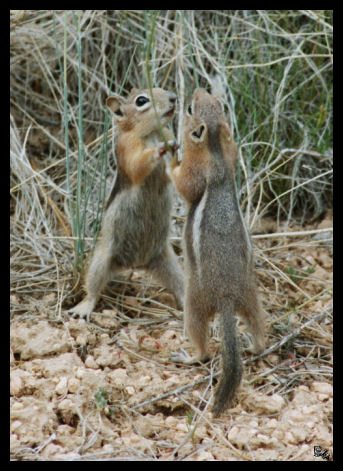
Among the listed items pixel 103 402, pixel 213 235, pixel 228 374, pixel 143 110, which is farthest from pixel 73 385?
pixel 143 110

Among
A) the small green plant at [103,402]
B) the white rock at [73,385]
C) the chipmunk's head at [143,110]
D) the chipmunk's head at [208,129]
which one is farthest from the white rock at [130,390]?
the chipmunk's head at [143,110]

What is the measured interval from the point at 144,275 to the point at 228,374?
6.36 ft

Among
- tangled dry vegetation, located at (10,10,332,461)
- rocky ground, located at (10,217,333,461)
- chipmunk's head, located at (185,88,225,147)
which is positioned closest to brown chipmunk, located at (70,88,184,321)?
tangled dry vegetation, located at (10,10,332,461)

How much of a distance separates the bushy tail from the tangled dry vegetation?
123mm

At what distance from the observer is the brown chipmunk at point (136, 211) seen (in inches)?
175

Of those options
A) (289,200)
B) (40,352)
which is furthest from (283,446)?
(289,200)

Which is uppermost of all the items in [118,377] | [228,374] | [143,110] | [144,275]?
[143,110]

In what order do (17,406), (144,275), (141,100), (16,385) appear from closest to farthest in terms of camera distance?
(17,406), (16,385), (141,100), (144,275)

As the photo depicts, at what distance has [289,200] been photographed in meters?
5.92

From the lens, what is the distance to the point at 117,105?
4520 millimetres

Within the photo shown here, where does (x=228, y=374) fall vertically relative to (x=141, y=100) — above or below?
below

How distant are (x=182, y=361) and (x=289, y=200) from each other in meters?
2.43

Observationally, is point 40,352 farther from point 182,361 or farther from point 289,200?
point 289,200

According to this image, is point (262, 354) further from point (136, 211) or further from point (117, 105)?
point (117, 105)
